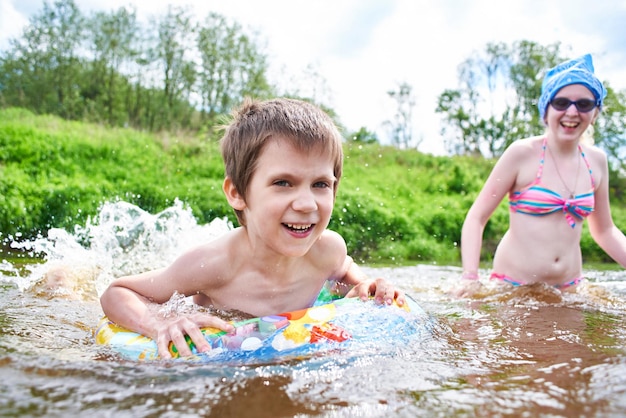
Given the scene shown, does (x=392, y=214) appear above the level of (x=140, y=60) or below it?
below

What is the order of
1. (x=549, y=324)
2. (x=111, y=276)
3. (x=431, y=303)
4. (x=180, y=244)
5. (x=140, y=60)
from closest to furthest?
1. (x=549, y=324)
2. (x=431, y=303)
3. (x=111, y=276)
4. (x=180, y=244)
5. (x=140, y=60)

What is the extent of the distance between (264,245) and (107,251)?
3.38m

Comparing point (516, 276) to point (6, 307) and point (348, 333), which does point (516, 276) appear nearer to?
point (348, 333)

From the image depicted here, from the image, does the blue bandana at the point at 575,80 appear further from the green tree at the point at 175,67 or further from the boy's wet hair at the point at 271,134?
the green tree at the point at 175,67

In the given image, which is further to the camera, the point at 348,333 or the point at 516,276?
the point at 516,276

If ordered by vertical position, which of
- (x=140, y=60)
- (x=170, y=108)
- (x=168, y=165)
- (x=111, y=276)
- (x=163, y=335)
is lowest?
(x=111, y=276)

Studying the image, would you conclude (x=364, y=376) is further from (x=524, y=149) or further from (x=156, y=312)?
(x=524, y=149)

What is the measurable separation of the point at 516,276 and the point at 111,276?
3.26 metres

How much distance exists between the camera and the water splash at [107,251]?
3.97 metres

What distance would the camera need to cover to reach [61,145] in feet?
33.6

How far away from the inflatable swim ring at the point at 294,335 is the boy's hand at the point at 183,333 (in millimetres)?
21

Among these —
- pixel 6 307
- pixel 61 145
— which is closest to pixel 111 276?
pixel 6 307

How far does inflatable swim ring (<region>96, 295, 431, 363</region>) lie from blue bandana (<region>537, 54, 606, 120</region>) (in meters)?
2.45

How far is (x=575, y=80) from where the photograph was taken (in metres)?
3.85
